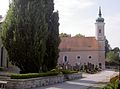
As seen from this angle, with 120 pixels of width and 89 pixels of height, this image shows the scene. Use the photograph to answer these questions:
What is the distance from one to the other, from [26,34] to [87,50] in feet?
189

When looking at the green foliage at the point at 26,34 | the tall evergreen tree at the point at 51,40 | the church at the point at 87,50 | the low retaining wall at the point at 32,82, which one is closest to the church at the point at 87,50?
the church at the point at 87,50

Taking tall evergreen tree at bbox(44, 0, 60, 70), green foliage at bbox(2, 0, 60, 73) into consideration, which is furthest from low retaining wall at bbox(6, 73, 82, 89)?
tall evergreen tree at bbox(44, 0, 60, 70)

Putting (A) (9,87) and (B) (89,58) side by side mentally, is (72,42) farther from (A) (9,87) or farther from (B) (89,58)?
(A) (9,87)

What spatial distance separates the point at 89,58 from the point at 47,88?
196 feet

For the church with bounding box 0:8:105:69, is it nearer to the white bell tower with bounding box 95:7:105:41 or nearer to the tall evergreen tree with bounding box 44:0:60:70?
the white bell tower with bounding box 95:7:105:41

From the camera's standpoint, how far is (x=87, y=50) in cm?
8288

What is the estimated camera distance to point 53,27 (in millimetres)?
31594

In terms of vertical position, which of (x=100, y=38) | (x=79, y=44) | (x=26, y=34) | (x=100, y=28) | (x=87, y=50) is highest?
(x=100, y=28)

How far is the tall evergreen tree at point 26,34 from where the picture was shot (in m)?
26.2

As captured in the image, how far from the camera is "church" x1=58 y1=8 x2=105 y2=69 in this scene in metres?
82.4

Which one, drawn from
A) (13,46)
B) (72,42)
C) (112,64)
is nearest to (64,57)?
(72,42)

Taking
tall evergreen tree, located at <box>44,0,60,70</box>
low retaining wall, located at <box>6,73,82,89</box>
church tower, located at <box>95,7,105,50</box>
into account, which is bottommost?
low retaining wall, located at <box>6,73,82,89</box>

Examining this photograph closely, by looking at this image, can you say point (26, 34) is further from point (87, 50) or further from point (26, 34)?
point (87, 50)

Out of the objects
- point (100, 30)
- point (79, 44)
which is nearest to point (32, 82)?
point (79, 44)
